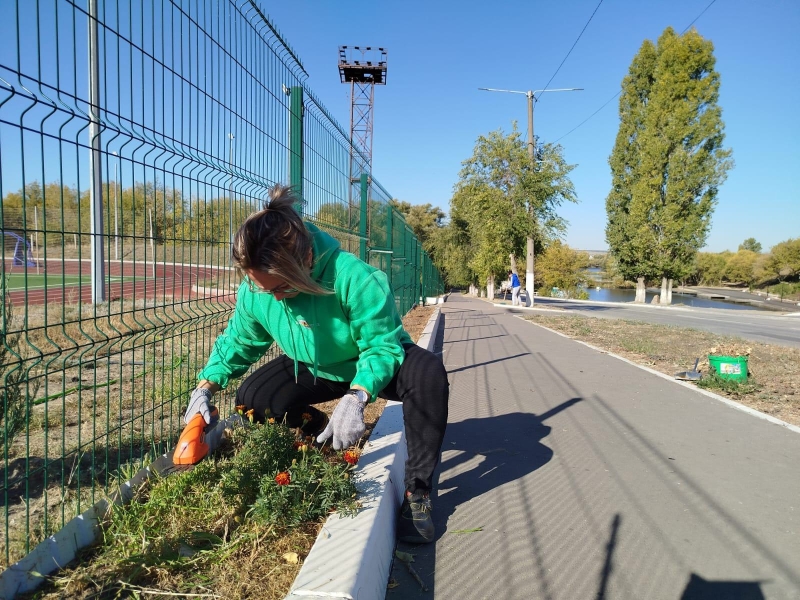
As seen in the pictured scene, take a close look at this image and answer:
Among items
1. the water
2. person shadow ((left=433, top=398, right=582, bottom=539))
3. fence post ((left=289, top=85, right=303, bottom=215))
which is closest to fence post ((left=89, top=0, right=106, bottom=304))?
person shadow ((left=433, top=398, right=582, bottom=539))

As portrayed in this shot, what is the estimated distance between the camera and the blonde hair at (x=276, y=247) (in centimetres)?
210

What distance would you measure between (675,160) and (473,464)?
35.6 meters

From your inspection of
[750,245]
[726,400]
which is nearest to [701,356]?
[726,400]

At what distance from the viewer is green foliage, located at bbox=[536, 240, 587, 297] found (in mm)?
64938

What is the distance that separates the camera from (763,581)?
7.28ft

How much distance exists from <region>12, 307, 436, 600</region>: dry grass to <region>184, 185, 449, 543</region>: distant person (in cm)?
46

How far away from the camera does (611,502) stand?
2.96m

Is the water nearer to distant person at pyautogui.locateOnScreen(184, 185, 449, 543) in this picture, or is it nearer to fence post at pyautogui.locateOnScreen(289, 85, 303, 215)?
fence post at pyautogui.locateOnScreen(289, 85, 303, 215)

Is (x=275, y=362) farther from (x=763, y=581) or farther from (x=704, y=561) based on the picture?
(x=763, y=581)

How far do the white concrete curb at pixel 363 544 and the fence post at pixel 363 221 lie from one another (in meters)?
4.50

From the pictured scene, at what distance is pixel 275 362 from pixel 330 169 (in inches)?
137

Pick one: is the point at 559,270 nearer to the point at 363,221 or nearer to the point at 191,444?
the point at 363,221

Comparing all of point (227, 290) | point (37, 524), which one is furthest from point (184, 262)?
point (37, 524)

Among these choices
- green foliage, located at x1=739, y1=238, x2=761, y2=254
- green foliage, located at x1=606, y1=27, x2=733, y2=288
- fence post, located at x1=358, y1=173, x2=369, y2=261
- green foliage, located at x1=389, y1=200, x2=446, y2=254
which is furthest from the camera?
green foliage, located at x1=739, y1=238, x2=761, y2=254
